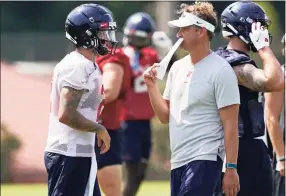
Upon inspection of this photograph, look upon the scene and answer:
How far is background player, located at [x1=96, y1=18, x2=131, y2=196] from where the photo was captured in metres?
8.91

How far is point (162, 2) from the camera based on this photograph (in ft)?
72.0

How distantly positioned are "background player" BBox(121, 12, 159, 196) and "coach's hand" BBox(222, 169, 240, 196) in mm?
4197

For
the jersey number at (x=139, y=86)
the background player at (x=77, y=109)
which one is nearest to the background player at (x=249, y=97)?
the background player at (x=77, y=109)

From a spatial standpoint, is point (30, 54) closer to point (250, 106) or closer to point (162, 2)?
point (162, 2)

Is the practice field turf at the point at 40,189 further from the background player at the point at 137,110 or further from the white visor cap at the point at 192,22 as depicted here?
the white visor cap at the point at 192,22

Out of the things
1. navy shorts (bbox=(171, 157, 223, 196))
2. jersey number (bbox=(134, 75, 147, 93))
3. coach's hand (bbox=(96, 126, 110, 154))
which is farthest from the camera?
jersey number (bbox=(134, 75, 147, 93))

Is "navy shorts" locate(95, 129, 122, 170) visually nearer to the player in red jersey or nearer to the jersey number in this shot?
the player in red jersey

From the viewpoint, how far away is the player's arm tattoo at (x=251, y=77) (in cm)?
687

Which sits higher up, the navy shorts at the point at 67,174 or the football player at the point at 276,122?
the football player at the point at 276,122

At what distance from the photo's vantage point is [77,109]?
6.77 metres

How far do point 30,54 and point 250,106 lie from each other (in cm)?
1099

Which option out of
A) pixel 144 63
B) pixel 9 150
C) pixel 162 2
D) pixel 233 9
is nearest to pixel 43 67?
pixel 9 150

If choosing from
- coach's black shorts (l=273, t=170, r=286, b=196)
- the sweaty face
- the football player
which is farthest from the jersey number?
the sweaty face

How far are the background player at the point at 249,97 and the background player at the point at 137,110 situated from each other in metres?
3.81
